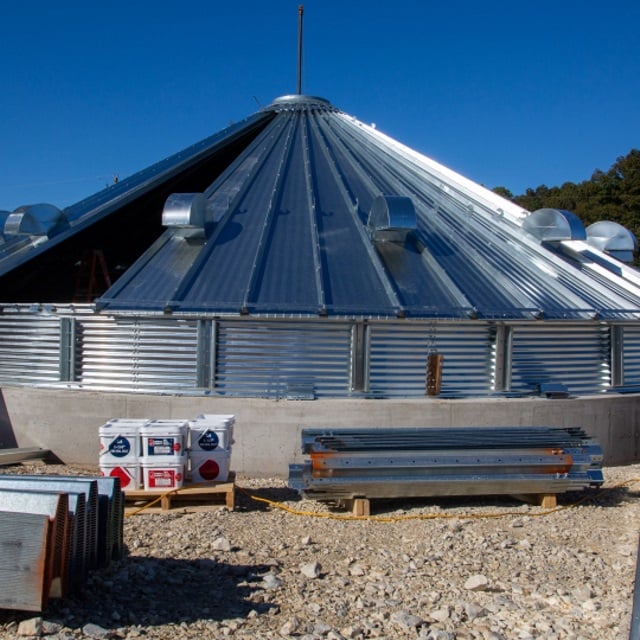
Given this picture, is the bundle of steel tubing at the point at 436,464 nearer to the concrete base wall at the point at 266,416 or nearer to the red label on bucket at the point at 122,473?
the concrete base wall at the point at 266,416

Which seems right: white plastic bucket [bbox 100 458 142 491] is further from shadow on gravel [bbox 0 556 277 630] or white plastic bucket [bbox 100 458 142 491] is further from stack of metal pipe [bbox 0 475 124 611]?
stack of metal pipe [bbox 0 475 124 611]

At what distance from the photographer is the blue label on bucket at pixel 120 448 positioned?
32.3 ft

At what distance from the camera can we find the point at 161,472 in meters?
9.89

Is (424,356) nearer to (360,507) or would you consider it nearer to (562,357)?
(562,357)

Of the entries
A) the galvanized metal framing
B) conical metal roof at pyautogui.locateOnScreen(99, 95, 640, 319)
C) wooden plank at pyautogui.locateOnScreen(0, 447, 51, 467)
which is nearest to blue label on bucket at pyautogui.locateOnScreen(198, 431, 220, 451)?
conical metal roof at pyautogui.locateOnScreen(99, 95, 640, 319)

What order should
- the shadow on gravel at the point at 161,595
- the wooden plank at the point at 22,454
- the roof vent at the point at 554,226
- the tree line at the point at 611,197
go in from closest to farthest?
the shadow on gravel at the point at 161,595 → the wooden plank at the point at 22,454 → the roof vent at the point at 554,226 → the tree line at the point at 611,197

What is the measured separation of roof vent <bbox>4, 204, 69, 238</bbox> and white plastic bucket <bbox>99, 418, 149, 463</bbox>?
816cm

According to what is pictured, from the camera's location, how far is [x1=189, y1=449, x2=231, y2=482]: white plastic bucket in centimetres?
1015

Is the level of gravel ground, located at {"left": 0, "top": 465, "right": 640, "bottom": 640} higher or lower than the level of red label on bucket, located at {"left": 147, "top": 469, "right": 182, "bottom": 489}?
lower

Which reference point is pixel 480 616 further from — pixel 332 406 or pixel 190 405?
pixel 190 405

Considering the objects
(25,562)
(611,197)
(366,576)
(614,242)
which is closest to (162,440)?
(366,576)

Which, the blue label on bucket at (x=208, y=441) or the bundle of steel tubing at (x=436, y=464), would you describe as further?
the blue label on bucket at (x=208, y=441)

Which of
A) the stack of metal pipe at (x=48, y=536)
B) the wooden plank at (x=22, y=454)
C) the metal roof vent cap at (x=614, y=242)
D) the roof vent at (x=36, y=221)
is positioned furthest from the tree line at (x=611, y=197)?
the stack of metal pipe at (x=48, y=536)

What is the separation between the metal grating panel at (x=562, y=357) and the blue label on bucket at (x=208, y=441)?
5577 mm
